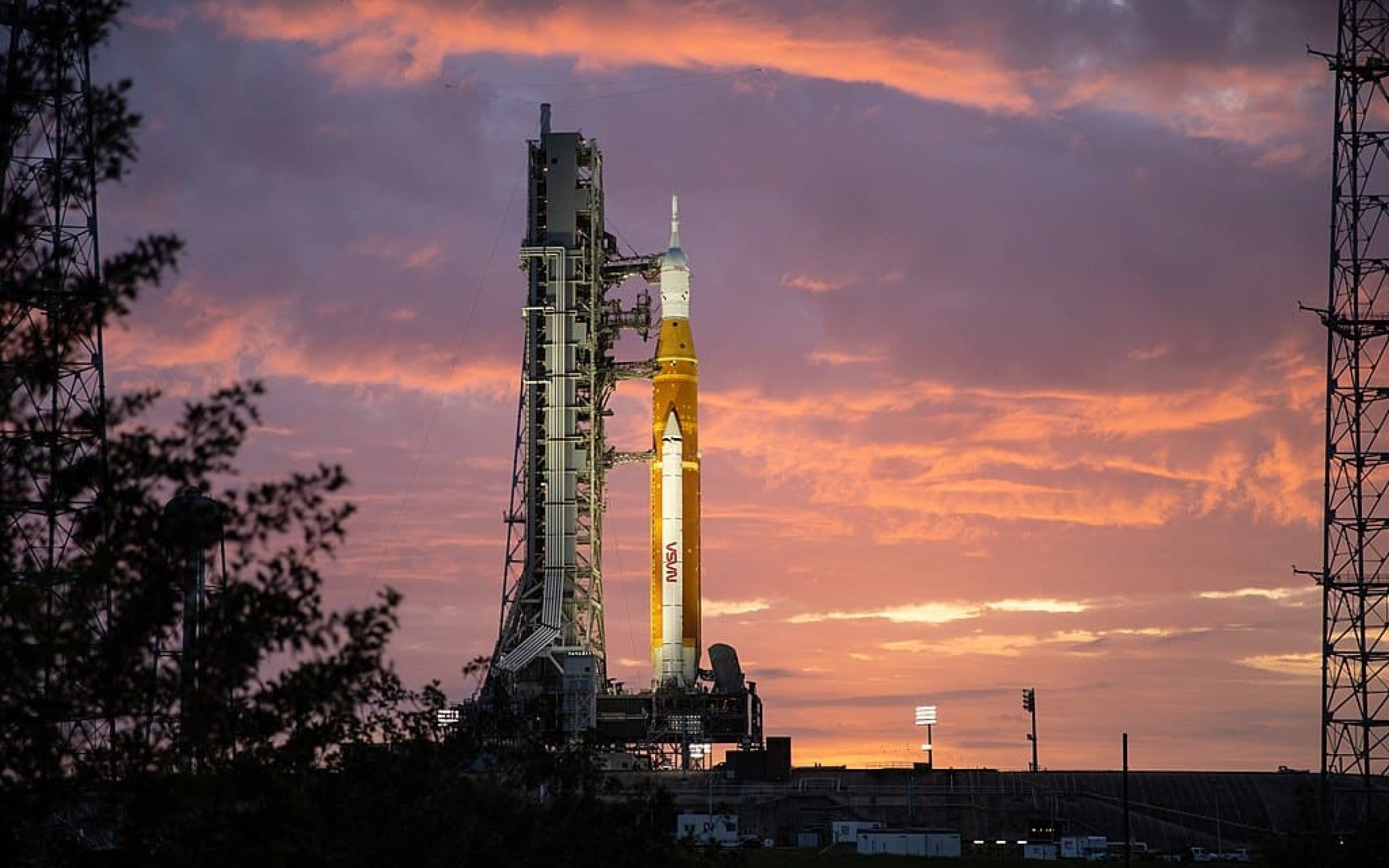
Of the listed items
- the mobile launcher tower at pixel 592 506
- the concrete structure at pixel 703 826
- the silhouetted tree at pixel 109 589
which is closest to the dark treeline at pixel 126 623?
the silhouetted tree at pixel 109 589

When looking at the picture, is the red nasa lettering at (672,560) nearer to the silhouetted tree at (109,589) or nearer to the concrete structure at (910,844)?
the concrete structure at (910,844)

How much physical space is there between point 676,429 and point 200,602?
89.3 m

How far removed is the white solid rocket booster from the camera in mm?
121438

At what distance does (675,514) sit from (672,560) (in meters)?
2.82

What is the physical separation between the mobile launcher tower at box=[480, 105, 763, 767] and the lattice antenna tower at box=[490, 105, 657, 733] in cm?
8

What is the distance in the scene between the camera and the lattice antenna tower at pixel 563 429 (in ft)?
391

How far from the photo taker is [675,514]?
121m

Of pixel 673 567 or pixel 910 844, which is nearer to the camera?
pixel 910 844

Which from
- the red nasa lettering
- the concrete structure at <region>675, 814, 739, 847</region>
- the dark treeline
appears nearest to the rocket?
the red nasa lettering

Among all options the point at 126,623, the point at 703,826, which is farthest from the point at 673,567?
the point at 126,623

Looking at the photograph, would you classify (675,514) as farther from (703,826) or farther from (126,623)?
(126,623)

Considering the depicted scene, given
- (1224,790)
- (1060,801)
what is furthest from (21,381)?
(1224,790)

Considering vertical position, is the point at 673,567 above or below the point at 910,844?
above

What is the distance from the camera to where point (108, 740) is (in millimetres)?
28891
